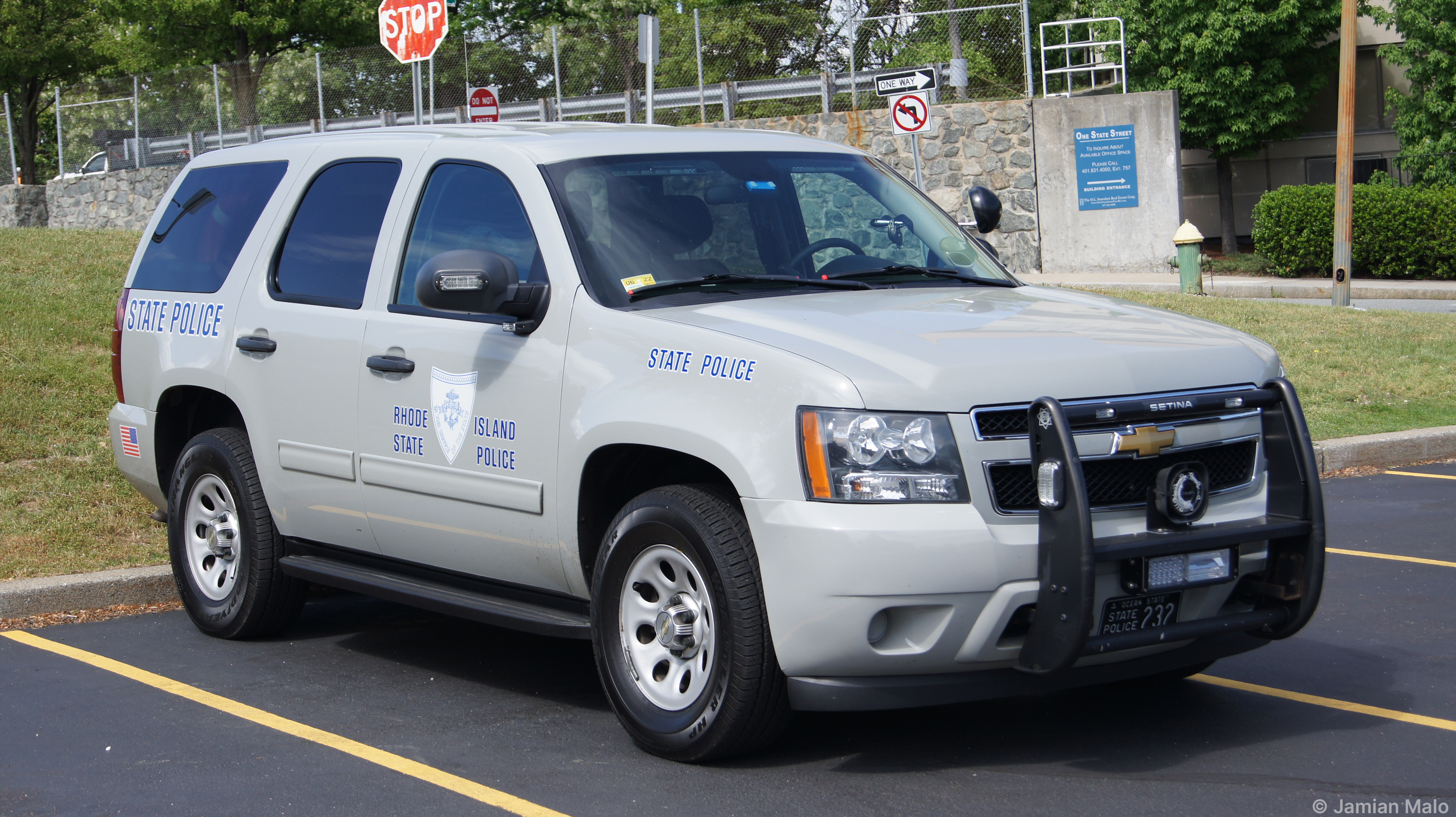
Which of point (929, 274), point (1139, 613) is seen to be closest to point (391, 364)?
point (929, 274)

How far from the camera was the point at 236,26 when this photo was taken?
3338 centimetres

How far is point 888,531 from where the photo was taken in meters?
3.91

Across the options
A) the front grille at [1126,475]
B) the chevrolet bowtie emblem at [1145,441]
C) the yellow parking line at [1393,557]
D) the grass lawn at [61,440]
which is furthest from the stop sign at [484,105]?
the chevrolet bowtie emblem at [1145,441]

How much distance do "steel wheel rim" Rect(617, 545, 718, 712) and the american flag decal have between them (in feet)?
10.5

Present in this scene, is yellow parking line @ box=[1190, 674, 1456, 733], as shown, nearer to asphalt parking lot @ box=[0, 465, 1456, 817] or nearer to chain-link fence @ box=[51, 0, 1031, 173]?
asphalt parking lot @ box=[0, 465, 1456, 817]

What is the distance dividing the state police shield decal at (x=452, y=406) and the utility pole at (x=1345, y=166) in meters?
15.9

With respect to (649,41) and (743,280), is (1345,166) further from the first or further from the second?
(743,280)

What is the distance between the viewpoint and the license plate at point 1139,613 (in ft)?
13.5

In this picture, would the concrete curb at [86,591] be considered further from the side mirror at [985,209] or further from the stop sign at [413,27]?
the stop sign at [413,27]

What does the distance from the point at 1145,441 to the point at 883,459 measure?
769 mm

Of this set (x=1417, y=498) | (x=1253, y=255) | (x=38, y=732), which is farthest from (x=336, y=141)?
(x=1253, y=255)

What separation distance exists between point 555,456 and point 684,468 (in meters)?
0.43

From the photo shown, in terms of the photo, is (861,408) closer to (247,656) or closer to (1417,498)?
(247,656)

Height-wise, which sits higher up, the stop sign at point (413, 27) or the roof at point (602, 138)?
the stop sign at point (413, 27)
